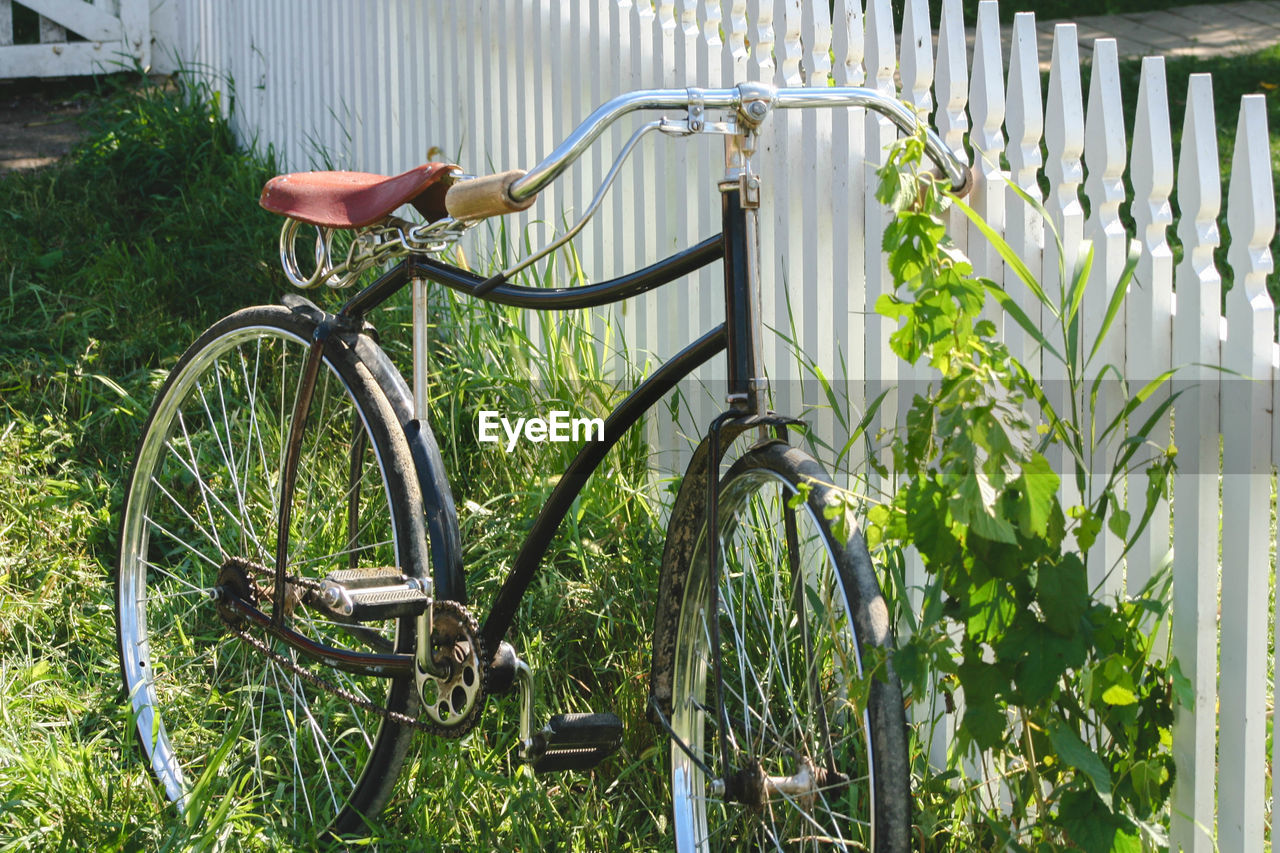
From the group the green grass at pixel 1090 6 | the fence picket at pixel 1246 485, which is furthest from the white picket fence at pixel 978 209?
the green grass at pixel 1090 6

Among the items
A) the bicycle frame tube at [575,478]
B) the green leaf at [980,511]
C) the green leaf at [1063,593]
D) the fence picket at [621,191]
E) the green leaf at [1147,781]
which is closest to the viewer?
the green leaf at [980,511]

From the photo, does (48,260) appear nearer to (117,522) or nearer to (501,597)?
(117,522)

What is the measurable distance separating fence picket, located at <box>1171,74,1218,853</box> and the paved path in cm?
629

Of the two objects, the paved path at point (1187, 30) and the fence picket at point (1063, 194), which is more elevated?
the paved path at point (1187, 30)

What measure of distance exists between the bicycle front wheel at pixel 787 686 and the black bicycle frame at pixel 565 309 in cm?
19

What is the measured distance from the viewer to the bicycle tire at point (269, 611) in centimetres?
270

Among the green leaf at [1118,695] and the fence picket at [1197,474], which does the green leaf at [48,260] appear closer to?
the fence picket at [1197,474]

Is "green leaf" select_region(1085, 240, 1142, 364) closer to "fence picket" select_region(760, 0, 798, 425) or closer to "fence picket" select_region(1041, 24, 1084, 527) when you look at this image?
"fence picket" select_region(1041, 24, 1084, 527)

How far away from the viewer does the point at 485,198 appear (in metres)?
2.10

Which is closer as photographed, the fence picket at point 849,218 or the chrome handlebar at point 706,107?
the chrome handlebar at point 706,107

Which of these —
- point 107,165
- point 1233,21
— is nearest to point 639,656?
point 107,165

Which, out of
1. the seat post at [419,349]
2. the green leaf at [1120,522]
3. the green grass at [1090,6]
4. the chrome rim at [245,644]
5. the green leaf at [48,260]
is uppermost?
the green grass at [1090,6]

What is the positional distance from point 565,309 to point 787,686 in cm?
77

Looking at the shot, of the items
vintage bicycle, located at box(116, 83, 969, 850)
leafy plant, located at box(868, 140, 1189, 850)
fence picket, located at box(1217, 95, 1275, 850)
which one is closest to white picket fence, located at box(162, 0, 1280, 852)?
fence picket, located at box(1217, 95, 1275, 850)
